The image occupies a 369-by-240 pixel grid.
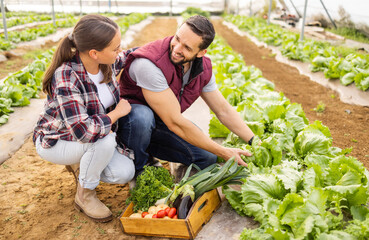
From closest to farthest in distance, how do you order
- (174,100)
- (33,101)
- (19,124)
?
(174,100)
(19,124)
(33,101)

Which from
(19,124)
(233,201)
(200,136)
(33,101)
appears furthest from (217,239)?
(33,101)

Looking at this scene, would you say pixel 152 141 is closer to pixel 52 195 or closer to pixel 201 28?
pixel 52 195

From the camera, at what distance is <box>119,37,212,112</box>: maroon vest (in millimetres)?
2662

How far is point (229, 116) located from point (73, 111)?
4.42 ft

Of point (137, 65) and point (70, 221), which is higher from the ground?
point (137, 65)

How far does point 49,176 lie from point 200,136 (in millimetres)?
1686

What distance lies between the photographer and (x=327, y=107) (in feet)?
18.5

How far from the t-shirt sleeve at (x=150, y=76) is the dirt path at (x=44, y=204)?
1073 millimetres

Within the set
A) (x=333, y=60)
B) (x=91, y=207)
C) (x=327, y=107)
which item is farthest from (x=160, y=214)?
(x=333, y=60)

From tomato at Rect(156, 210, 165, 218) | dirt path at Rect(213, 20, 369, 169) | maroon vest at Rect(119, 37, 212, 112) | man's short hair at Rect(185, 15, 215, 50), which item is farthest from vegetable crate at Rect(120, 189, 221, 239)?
dirt path at Rect(213, 20, 369, 169)

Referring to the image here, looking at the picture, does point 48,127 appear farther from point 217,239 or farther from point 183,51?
point 217,239

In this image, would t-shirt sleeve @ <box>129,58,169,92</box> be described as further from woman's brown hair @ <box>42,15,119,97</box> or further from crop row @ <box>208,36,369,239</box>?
crop row @ <box>208,36,369,239</box>

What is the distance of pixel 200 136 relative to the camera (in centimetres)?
268

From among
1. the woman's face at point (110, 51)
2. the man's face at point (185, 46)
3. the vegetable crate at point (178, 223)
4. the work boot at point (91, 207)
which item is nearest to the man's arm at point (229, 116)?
the man's face at point (185, 46)
